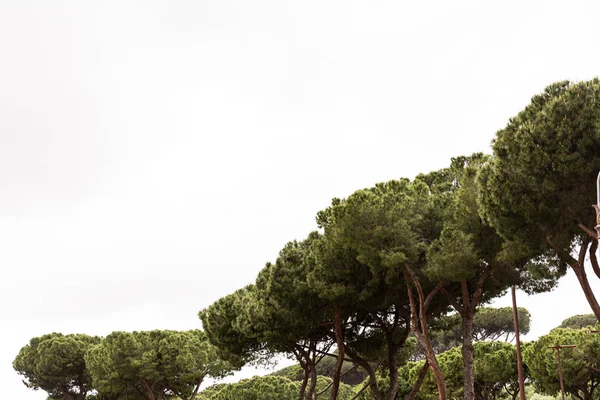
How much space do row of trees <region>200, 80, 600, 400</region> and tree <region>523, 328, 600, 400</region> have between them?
7.36 metres

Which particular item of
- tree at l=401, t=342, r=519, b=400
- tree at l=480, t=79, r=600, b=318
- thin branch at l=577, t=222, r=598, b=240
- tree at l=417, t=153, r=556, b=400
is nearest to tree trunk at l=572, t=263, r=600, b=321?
tree at l=480, t=79, r=600, b=318

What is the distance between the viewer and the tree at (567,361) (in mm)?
27172

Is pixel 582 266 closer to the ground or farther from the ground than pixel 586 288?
farther from the ground

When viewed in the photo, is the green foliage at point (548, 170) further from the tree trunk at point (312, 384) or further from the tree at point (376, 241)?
the tree trunk at point (312, 384)

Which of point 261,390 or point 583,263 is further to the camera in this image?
point 261,390

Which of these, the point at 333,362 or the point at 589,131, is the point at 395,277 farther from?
the point at 333,362

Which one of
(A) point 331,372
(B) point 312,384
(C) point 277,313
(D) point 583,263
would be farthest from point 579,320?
(D) point 583,263

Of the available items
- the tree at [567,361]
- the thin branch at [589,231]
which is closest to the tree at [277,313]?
the thin branch at [589,231]

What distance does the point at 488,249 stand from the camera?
16859mm

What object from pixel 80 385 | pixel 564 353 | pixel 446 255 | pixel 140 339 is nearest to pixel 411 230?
pixel 446 255

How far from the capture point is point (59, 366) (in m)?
47.1

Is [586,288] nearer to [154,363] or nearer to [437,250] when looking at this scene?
[437,250]

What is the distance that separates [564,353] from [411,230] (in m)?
14.6

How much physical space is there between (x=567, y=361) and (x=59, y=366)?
34895 millimetres
